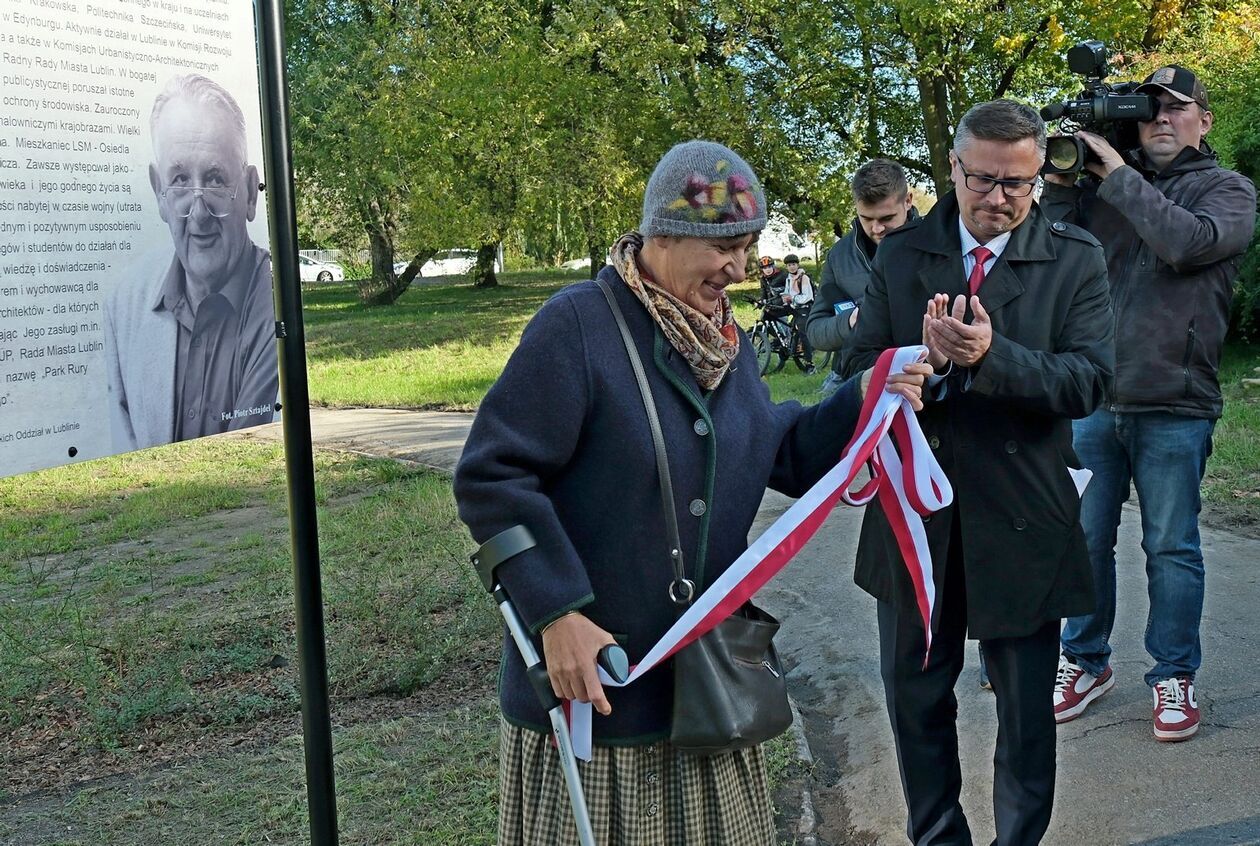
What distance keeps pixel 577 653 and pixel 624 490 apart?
336 mm

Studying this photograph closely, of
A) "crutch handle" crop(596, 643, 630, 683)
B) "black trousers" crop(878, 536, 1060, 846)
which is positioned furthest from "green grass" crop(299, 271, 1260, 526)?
"crutch handle" crop(596, 643, 630, 683)

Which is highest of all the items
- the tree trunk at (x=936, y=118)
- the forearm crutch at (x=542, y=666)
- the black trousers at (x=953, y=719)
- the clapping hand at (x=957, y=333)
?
the tree trunk at (x=936, y=118)

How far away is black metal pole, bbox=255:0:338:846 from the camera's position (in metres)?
3.16

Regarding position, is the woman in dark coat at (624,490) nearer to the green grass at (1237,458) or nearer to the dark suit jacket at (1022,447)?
the dark suit jacket at (1022,447)

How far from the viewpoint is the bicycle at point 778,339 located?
1753cm

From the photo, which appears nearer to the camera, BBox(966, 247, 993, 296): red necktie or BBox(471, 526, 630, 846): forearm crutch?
BBox(471, 526, 630, 846): forearm crutch

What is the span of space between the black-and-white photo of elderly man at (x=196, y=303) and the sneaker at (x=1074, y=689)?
9.92 ft

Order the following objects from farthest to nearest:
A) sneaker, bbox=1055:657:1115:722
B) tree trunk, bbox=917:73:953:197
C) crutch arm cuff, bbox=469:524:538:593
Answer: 1. tree trunk, bbox=917:73:953:197
2. sneaker, bbox=1055:657:1115:722
3. crutch arm cuff, bbox=469:524:538:593

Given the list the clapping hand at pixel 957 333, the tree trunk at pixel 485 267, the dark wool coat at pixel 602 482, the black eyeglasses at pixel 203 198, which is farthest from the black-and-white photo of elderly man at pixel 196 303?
the tree trunk at pixel 485 267

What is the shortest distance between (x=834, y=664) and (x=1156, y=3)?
58.8ft

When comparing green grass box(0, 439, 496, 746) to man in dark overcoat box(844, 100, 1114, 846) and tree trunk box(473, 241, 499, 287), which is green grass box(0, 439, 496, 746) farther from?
tree trunk box(473, 241, 499, 287)

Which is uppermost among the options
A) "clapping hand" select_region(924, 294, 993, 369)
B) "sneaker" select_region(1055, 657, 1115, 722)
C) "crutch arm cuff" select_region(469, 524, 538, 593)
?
"clapping hand" select_region(924, 294, 993, 369)

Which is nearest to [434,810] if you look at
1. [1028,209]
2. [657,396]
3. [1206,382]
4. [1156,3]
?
[657,396]

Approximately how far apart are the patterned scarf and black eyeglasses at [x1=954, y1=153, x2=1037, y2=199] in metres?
1.04
